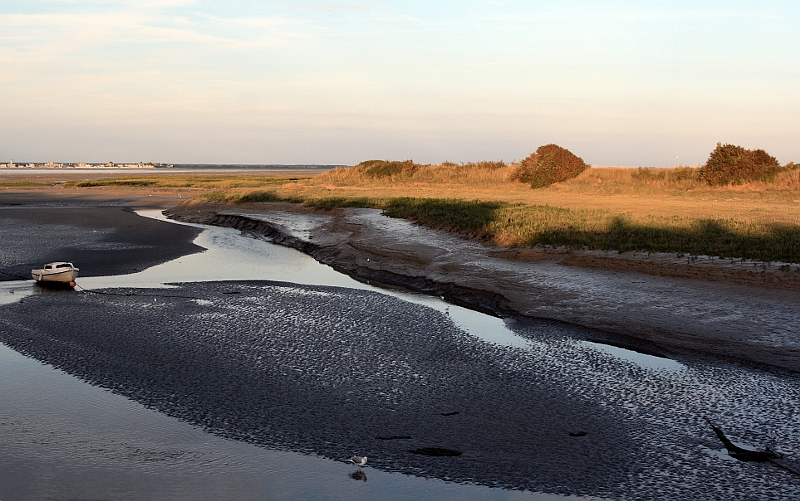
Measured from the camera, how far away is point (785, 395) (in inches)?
332

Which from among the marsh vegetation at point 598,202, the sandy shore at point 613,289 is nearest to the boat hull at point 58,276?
the sandy shore at point 613,289

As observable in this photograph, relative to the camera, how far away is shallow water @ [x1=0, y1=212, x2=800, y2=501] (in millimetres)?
6270

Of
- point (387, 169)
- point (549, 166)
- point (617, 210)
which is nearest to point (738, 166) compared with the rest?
point (549, 166)

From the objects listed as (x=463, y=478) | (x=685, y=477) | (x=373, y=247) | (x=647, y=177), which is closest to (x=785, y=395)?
(x=685, y=477)

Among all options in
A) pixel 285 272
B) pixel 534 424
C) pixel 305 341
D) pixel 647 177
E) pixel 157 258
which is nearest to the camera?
pixel 534 424

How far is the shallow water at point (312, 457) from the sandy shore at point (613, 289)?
1007mm

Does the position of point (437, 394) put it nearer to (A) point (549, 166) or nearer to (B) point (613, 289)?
(B) point (613, 289)

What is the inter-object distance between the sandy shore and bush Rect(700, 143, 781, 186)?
2547cm

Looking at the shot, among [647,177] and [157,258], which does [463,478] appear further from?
[647,177]

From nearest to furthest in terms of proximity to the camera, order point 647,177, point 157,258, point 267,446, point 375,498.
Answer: point 375,498 → point 267,446 → point 157,258 → point 647,177

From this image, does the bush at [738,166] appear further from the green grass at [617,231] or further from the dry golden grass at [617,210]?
the green grass at [617,231]

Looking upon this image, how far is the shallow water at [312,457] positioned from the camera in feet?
20.6

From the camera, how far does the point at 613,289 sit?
14.3 meters

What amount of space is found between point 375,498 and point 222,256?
17.2 metres
